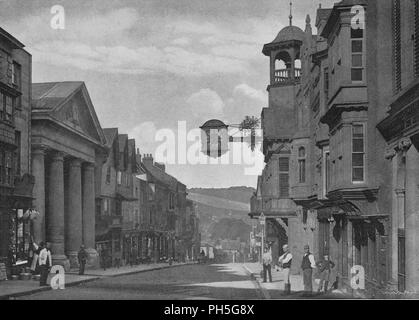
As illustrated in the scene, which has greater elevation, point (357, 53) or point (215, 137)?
point (357, 53)

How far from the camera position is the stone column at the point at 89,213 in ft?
128

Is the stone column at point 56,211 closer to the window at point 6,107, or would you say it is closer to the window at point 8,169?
the window at point 8,169

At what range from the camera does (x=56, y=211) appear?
119ft

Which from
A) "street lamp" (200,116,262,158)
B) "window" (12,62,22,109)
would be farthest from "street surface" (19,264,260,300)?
"window" (12,62,22,109)

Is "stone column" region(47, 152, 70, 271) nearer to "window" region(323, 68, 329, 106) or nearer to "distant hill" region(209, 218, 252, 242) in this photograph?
"window" region(323, 68, 329, 106)

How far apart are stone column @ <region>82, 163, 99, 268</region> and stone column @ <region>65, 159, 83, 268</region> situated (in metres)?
0.48

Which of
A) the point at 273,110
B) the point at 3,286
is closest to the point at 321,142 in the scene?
the point at 273,110

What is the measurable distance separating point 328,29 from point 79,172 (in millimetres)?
20077

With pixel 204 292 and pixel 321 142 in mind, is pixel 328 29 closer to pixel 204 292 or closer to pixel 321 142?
pixel 321 142

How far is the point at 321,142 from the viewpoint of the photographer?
29.2 meters

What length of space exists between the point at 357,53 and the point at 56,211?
19.9 m

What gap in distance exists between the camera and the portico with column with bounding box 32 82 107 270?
111 feet

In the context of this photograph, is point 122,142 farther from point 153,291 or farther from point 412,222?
point 412,222

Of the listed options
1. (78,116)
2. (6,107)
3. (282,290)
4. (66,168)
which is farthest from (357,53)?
(66,168)
